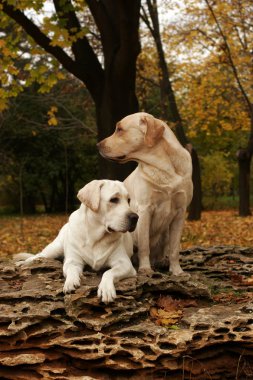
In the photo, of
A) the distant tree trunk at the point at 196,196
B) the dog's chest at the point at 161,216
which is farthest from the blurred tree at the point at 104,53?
the distant tree trunk at the point at 196,196

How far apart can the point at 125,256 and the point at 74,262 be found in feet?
1.65

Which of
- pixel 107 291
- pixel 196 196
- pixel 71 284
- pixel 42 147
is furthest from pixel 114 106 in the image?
pixel 42 147

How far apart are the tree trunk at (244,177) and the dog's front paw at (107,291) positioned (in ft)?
51.0

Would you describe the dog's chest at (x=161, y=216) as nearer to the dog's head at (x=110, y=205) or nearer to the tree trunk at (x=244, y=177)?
the dog's head at (x=110, y=205)

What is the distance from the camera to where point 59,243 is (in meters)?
5.51

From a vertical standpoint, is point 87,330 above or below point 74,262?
below

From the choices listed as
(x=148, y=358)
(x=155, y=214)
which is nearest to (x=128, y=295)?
(x=148, y=358)

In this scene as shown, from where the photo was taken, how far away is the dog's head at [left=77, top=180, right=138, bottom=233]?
433 centimetres

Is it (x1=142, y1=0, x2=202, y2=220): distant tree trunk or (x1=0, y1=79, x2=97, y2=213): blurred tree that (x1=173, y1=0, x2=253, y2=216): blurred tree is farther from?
(x1=0, y1=79, x2=97, y2=213): blurred tree

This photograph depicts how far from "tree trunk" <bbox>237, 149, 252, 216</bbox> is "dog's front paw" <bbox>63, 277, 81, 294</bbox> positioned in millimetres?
15468

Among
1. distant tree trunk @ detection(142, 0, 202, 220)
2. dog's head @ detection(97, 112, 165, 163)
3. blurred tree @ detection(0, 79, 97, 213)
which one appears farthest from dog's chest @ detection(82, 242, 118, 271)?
blurred tree @ detection(0, 79, 97, 213)

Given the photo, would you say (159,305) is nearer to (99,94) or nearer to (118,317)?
(118,317)

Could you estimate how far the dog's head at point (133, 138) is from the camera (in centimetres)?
472

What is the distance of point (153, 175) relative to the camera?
4.85 meters
